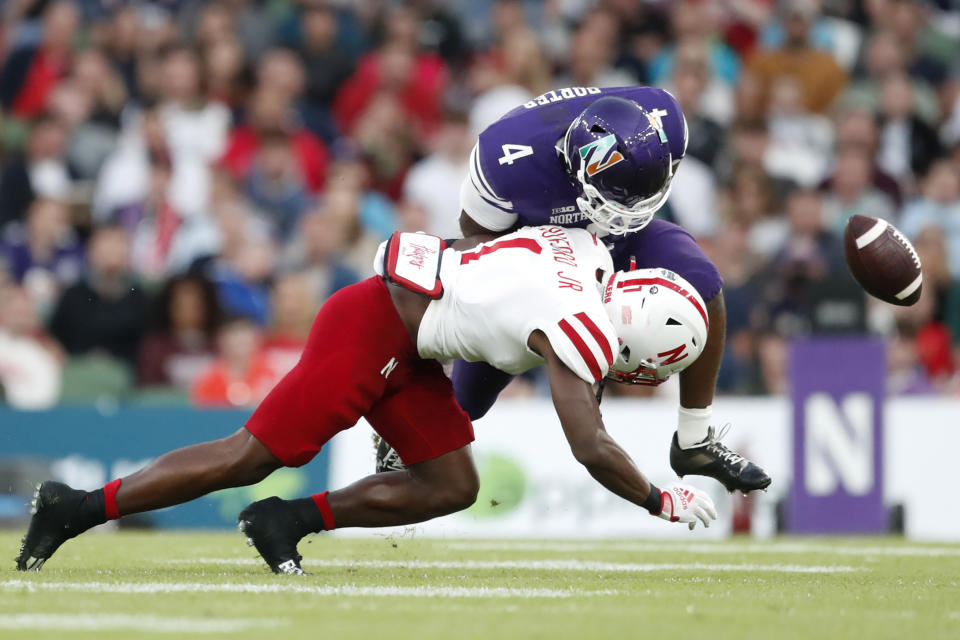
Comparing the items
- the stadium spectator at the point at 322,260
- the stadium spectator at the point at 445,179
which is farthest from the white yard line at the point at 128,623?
the stadium spectator at the point at 445,179

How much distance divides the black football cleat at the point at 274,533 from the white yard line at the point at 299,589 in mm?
372

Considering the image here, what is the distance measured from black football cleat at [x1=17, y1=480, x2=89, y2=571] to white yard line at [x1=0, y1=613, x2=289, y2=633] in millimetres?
1089

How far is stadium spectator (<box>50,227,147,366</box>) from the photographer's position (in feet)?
31.8

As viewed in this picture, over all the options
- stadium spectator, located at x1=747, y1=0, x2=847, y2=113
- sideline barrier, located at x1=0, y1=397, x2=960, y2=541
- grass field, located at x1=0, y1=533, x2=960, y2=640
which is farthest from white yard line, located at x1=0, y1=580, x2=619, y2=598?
stadium spectator, located at x1=747, y1=0, x2=847, y2=113

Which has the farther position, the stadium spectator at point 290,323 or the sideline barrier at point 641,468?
the stadium spectator at point 290,323

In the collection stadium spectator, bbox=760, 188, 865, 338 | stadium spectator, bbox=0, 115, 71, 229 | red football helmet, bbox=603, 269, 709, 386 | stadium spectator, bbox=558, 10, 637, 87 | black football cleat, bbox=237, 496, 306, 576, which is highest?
stadium spectator, bbox=558, 10, 637, 87

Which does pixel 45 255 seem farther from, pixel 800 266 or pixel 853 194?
pixel 853 194

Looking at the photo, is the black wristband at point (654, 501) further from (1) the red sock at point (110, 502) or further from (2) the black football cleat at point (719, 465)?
(1) the red sock at point (110, 502)

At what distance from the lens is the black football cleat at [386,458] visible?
18.0 feet

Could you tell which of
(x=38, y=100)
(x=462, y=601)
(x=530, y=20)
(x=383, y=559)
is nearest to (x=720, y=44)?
(x=530, y=20)

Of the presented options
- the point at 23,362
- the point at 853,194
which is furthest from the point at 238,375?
the point at 853,194

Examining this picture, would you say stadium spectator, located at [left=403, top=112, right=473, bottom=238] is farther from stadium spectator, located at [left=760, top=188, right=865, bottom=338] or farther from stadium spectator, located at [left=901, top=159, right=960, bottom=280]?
stadium spectator, located at [left=901, top=159, right=960, bottom=280]

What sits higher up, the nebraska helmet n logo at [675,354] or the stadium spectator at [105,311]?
the stadium spectator at [105,311]

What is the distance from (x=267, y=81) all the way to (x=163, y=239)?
1.54 meters
